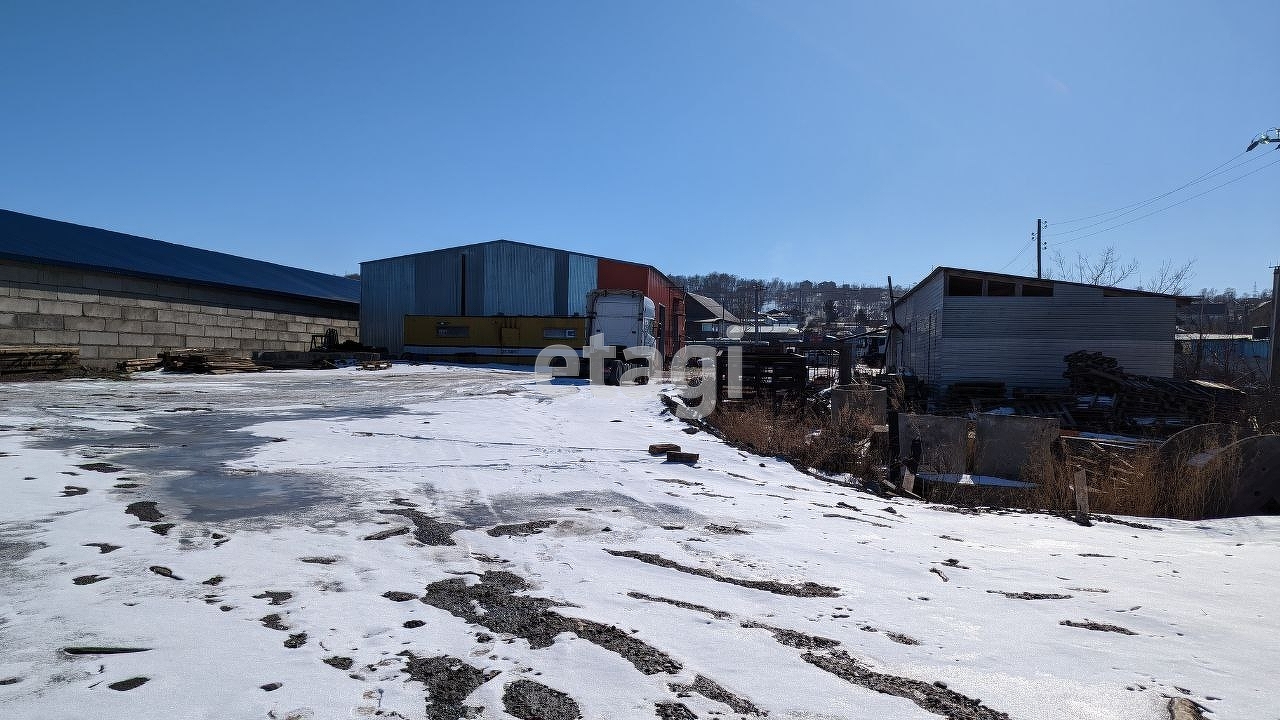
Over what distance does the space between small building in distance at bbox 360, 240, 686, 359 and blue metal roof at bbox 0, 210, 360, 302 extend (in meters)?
2.58

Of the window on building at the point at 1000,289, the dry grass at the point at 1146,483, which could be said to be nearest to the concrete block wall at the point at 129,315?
the dry grass at the point at 1146,483

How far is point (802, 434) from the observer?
11.2 m

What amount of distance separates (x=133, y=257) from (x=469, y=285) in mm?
14983

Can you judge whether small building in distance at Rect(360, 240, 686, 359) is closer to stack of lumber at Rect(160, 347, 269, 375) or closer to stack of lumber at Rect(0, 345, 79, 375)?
stack of lumber at Rect(160, 347, 269, 375)

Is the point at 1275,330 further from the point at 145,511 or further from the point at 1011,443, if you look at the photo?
the point at 145,511

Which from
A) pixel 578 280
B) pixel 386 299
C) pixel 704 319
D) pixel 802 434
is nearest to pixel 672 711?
pixel 802 434

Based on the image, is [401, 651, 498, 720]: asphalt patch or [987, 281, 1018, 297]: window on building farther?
[987, 281, 1018, 297]: window on building

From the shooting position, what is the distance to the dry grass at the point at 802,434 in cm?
938

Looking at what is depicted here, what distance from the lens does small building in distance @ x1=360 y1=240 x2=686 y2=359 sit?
36.0 meters

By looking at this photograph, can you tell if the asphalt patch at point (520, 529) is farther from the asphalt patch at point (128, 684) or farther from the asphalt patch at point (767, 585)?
the asphalt patch at point (128, 684)

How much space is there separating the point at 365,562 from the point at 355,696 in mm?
1693

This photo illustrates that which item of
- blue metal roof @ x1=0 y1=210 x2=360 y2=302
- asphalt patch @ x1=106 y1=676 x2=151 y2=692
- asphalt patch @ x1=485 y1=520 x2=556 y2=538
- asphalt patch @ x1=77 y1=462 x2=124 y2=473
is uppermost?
blue metal roof @ x1=0 y1=210 x2=360 y2=302

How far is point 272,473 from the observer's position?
660 centimetres

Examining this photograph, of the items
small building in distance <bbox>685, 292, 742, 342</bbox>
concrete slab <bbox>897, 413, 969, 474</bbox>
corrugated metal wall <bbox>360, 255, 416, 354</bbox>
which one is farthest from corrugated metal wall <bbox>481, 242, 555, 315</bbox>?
small building in distance <bbox>685, 292, 742, 342</bbox>
